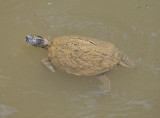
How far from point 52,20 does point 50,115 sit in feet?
7.47

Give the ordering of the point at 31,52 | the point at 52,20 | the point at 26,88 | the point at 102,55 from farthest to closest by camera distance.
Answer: the point at 52,20 → the point at 31,52 → the point at 26,88 → the point at 102,55

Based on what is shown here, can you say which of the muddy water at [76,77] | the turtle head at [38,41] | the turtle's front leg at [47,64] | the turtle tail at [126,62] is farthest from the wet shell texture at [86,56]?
the muddy water at [76,77]

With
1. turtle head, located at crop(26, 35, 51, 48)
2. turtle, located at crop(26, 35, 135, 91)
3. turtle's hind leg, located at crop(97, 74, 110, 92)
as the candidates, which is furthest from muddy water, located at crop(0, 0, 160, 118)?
turtle, located at crop(26, 35, 135, 91)

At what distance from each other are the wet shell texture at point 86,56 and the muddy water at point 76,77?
59cm

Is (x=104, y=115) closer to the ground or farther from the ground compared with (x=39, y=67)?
closer to the ground

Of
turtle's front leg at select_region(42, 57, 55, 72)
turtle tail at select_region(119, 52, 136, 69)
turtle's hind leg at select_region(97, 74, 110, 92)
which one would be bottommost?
turtle's hind leg at select_region(97, 74, 110, 92)

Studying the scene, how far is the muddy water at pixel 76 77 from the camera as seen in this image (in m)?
4.25

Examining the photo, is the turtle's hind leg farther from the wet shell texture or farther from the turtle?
the wet shell texture

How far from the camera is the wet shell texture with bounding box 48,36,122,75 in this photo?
3867 mm

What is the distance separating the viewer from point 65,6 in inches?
217

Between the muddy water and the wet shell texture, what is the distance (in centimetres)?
59

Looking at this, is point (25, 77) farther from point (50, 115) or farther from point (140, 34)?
point (140, 34)

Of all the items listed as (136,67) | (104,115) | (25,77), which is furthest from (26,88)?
(136,67)

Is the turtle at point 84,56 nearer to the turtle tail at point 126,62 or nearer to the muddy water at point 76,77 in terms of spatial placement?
the turtle tail at point 126,62
